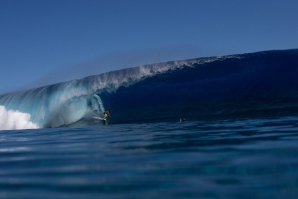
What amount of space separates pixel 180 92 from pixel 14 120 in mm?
10224

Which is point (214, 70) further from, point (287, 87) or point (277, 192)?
point (277, 192)

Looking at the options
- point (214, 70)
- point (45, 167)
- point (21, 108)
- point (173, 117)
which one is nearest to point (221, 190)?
point (45, 167)

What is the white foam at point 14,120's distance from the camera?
20.2 m

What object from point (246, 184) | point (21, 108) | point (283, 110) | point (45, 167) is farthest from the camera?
point (21, 108)

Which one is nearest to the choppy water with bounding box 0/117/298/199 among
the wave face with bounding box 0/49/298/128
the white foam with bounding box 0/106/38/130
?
the wave face with bounding box 0/49/298/128

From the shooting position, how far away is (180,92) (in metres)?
17.4

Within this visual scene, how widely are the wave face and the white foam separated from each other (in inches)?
13.6

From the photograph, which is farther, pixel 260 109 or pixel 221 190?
pixel 260 109

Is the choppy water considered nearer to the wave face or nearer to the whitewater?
the whitewater

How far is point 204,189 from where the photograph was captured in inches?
83.0

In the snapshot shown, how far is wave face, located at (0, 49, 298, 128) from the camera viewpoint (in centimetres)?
1562

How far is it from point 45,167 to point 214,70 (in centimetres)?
1556

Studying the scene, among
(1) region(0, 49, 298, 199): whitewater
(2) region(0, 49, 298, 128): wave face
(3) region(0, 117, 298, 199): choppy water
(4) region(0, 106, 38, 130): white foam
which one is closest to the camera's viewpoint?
(3) region(0, 117, 298, 199): choppy water

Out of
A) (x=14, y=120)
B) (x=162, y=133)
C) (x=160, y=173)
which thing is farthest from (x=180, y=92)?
(x=160, y=173)
